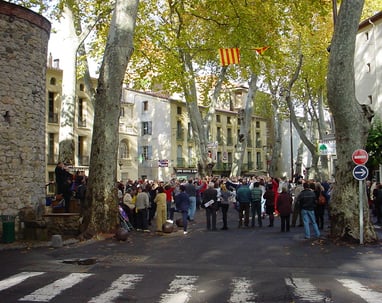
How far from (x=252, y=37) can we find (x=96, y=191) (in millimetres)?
12856

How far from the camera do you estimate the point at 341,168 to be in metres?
13.7

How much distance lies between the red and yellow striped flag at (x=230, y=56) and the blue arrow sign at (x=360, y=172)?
1226 cm

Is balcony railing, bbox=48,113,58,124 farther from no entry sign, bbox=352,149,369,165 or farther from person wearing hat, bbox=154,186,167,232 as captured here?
no entry sign, bbox=352,149,369,165

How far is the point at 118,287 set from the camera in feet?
26.9

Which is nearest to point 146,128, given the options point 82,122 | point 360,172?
point 82,122

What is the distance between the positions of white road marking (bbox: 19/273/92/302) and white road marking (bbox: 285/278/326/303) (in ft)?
12.6

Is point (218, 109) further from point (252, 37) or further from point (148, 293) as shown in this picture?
point (148, 293)

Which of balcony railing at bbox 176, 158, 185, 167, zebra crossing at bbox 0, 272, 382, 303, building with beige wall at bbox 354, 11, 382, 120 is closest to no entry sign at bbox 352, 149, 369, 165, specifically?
zebra crossing at bbox 0, 272, 382, 303

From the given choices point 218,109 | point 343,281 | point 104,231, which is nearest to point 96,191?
point 104,231

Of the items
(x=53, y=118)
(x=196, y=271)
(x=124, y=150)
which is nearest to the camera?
(x=196, y=271)

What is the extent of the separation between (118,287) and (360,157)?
7.99 meters

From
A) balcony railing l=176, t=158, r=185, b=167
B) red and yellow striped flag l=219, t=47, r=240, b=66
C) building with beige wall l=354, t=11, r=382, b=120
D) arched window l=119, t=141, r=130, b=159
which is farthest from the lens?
balcony railing l=176, t=158, r=185, b=167

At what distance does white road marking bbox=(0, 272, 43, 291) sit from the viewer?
8359 mm

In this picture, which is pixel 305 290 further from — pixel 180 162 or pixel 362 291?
pixel 180 162
